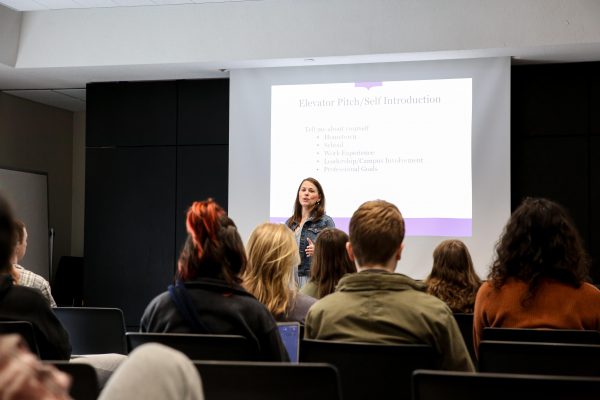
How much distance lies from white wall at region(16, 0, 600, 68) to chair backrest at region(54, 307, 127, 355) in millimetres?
3511

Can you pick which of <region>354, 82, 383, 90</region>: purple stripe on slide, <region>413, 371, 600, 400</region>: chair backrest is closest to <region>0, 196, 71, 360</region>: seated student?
<region>413, 371, 600, 400</region>: chair backrest

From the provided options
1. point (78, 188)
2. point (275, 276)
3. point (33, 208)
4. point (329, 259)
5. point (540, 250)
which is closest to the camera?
point (540, 250)

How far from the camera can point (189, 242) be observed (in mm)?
2430

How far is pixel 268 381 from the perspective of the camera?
169 cm

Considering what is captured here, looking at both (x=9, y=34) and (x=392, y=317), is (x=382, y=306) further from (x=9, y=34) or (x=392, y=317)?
(x=9, y=34)

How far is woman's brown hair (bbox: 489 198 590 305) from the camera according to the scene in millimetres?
2566

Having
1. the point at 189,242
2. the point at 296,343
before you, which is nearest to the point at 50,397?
the point at 189,242

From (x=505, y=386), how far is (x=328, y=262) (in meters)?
2.04

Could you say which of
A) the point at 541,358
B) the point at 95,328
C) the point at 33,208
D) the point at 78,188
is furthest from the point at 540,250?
the point at 78,188

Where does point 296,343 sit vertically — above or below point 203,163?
below

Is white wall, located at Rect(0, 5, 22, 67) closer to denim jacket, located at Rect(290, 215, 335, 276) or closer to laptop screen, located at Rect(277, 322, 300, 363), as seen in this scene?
denim jacket, located at Rect(290, 215, 335, 276)

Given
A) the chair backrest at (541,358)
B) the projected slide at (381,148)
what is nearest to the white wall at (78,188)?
the projected slide at (381,148)

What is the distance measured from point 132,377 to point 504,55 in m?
5.82

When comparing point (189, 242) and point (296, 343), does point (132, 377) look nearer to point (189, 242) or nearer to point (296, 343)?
point (189, 242)
